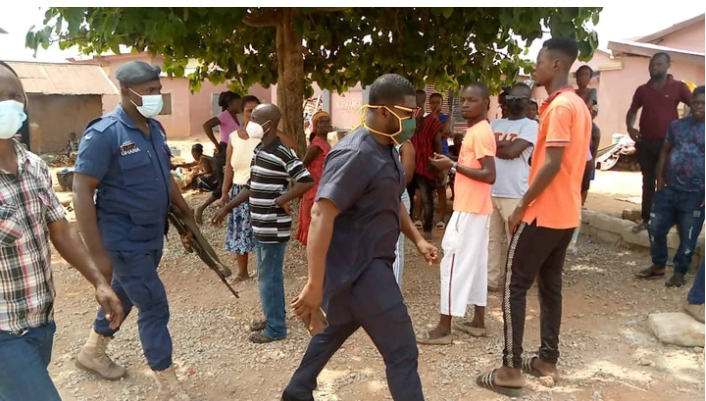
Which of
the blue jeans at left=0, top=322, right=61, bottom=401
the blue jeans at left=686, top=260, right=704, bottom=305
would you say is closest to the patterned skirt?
the blue jeans at left=0, top=322, right=61, bottom=401

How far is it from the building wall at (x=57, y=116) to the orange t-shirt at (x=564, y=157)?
16.5 metres

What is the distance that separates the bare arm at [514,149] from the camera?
14.7ft

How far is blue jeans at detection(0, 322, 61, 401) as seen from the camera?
1992 millimetres

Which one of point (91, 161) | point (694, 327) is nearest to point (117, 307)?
point (91, 161)

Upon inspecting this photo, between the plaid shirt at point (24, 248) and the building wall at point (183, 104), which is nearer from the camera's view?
the plaid shirt at point (24, 248)

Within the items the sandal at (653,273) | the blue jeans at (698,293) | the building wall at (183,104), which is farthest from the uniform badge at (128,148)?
the building wall at (183,104)

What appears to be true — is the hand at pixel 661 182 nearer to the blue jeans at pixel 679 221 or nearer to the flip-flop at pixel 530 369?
the blue jeans at pixel 679 221

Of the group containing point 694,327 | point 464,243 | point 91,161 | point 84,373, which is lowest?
point 84,373

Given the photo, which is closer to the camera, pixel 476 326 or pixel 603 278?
pixel 476 326

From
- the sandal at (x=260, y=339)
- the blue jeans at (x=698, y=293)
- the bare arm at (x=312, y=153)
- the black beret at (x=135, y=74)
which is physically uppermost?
the black beret at (x=135, y=74)

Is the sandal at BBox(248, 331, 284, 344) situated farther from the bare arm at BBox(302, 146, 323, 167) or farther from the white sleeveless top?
the bare arm at BBox(302, 146, 323, 167)

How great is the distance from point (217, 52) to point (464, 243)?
5.40 meters

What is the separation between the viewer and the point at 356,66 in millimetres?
8289

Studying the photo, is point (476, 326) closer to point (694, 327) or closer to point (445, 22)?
point (694, 327)
